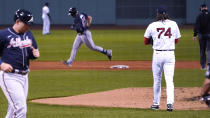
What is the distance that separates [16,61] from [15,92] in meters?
0.45

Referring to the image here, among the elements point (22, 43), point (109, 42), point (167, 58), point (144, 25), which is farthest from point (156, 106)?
point (144, 25)

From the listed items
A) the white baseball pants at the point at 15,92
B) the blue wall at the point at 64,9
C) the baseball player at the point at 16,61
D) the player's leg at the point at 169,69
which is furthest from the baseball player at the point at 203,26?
the blue wall at the point at 64,9

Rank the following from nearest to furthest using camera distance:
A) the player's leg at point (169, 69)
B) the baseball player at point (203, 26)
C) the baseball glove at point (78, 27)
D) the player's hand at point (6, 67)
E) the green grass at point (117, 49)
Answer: the player's hand at point (6, 67)
the player's leg at point (169, 69)
the baseball player at point (203, 26)
the baseball glove at point (78, 27)
the green grass at point (117, 49)

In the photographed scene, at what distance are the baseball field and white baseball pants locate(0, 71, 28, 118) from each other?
9.71 feet

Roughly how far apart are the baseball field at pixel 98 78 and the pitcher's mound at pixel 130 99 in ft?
1.44

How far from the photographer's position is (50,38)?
40.1 m

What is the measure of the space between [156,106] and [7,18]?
147 feet

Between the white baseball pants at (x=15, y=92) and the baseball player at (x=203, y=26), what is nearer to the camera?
the white baseball pants at (x=15, y=92)

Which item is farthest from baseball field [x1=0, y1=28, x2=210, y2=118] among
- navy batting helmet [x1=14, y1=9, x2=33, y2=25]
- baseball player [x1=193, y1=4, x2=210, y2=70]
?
navy batting helmet [x1=14, y1=9, x2=33, y2=25]

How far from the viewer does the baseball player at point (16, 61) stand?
823 centimetres

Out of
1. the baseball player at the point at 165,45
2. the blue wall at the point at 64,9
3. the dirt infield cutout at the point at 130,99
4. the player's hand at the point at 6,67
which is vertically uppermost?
the player's hand at the point at 6,67

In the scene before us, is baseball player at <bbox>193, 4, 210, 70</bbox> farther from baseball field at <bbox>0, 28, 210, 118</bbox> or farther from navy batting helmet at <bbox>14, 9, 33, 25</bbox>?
navy batting helmet at <bbox>14, 9, 33, 25</bbox>

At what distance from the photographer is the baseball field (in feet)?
38.3

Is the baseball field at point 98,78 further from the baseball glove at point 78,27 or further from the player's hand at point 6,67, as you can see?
the player's hand at point 6,67
